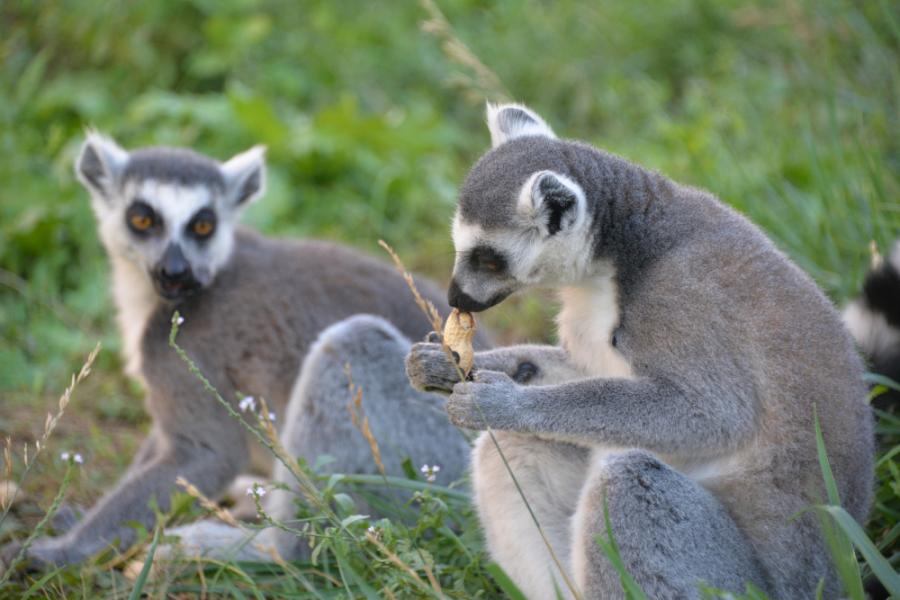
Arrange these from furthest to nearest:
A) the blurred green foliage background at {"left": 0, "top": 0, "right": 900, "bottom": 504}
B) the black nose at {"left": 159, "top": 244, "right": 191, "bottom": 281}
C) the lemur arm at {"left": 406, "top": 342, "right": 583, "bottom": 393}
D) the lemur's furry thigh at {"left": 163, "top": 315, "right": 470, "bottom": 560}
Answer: the blurred green foliage background at {"left": 0, "top": 0, "right": 900, "bottom": 504}
the black nose at {"left": 159, "top": 244, "right": 191, "bottom": 281}
the lemur's furry thigh at {"left": 163, "top": 315, "right": 470, "bottom": 560}
the lemur arm at {"left": 406, "top": 342, "right": 583, "bottom": 393}

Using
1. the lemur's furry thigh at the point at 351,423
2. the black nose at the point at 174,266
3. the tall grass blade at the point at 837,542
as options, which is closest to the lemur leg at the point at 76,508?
the lemur's furry thigh at the point at 351,423

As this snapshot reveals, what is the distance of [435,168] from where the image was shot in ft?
27.7

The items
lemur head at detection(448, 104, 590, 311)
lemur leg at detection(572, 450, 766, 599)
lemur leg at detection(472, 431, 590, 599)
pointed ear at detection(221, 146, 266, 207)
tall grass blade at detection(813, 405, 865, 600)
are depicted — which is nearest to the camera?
tall grass blade at detection(813, 405, 865, 600)

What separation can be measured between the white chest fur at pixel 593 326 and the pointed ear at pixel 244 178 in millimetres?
2620

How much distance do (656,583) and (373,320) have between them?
7.02 feet

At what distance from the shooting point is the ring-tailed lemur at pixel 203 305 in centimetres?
512

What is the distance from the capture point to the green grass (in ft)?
18.6

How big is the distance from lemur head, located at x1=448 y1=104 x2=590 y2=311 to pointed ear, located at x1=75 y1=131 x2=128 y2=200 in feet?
9.02

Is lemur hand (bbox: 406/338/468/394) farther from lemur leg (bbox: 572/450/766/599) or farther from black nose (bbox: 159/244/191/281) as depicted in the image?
black nose (bbox: 159/244/191/281)

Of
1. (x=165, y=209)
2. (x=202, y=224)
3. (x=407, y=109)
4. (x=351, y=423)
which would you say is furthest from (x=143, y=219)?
(x=407, y=109)

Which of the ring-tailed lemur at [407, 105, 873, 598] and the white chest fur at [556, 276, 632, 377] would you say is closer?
the ring-tailed lemur at [407, 105, 873, 598]


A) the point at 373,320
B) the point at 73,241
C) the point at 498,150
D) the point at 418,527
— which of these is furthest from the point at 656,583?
the point at 73,241

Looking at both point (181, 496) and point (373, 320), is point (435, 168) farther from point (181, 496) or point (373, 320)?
point (181, 496)

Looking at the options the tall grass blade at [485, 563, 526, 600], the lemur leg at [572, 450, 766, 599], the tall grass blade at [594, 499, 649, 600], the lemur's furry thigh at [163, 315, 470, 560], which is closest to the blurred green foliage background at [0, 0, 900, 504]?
the lemur's furry thigh at [163, 315, 470, 560]
